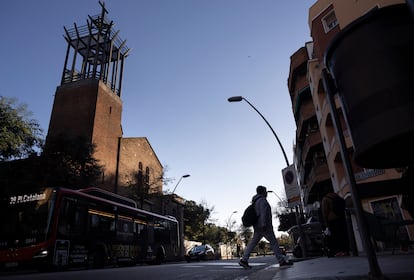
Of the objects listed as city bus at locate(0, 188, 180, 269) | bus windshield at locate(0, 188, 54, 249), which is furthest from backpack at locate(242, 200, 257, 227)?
bus windshield at locate(0, 188, 54, 249)

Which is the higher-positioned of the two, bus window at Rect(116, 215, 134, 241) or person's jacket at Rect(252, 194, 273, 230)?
bus window at Rect(116, 215, 134, 241)

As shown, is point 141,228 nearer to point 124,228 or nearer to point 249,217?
point 124,228

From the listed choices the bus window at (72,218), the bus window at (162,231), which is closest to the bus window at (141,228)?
the bus window at (162,231)

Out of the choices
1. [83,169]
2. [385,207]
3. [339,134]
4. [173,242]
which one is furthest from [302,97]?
[339,134]

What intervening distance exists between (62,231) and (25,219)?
56.2 inches

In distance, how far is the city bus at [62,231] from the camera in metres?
11.2

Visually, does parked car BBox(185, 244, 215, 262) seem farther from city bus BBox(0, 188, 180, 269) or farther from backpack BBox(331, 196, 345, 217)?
backpack BBox(331, 196, 345, 217)

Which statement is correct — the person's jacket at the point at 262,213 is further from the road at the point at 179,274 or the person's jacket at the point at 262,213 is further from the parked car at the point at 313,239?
the parked car at the point at 313,239

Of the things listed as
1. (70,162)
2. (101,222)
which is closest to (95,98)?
(70,162)

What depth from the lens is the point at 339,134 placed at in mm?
2658

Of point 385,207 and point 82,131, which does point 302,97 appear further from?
point 82,131

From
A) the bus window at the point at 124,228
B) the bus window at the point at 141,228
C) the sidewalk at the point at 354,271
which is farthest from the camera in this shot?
the bus window at the point at 141,228

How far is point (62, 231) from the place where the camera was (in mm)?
11859

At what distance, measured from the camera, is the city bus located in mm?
11188
